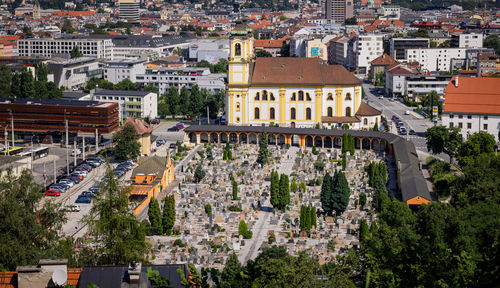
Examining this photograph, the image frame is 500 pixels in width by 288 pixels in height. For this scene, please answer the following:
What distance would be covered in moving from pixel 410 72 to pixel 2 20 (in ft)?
353

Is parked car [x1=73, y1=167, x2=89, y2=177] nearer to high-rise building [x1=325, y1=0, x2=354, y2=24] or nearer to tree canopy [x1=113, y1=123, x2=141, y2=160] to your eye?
tree canopy [x1=113, y1=123, x2=141, y2=160]

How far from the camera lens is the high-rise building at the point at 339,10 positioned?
160 m

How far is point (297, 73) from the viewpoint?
2159 inches

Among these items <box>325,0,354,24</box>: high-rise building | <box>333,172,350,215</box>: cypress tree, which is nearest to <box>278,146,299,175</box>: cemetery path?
<box>333,172,350,215</box>: cypress tree

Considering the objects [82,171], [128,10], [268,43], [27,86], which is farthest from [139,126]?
[128,10]

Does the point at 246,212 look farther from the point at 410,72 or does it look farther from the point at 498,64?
the point at 498,64

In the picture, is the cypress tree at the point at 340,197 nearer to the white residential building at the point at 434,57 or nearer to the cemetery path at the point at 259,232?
the cemetery path at the point at 259,232

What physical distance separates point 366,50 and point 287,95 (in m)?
39.8

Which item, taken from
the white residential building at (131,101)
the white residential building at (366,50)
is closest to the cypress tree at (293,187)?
the white residential building at (131,101)

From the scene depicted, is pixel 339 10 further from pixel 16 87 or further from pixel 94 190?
pixel 94 190

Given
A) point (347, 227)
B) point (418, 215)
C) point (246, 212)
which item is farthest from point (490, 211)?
point (246, 212)

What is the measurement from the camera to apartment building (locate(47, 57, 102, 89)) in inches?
2889

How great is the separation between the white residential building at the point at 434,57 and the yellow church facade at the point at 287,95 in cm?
3524

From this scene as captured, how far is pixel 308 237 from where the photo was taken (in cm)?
3164
